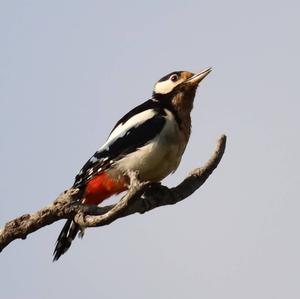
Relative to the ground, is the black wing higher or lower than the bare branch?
higher

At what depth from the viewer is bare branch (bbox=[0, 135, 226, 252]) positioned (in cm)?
581

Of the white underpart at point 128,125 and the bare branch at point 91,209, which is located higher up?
the white underpart at point 128,125

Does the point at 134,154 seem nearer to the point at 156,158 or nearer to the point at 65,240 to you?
the point at 156,158

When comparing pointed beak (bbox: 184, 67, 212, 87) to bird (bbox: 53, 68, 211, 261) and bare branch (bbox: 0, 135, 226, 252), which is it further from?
bare branch (bbox: 0, 135, 226, 252)

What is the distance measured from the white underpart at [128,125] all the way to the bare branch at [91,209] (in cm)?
158

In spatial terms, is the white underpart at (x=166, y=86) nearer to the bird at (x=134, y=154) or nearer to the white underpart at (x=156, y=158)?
the bird at (x=134, y=154)

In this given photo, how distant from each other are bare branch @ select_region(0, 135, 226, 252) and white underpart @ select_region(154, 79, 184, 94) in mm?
2224

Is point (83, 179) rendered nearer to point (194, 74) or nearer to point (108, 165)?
point (108, 165)

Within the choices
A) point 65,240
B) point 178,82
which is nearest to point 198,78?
point 178,82

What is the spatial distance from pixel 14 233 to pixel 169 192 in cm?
161

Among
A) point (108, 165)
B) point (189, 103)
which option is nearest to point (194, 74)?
point (189, 103)

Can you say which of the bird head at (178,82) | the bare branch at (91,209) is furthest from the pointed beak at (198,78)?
the bare branch at (91,209)

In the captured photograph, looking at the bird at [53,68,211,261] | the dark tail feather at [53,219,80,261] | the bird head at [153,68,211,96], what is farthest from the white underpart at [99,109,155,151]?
the dark tail feather at [53,219,80,261]

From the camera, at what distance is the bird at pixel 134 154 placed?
7.99 m
